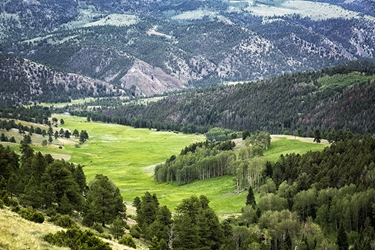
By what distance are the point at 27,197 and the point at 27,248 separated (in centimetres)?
4319

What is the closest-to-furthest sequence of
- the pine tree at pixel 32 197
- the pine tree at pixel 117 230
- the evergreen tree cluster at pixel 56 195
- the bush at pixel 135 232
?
the pine tree at pixel 32 197
the evergreen tree cluster at pixel 56 195
the pine tree at pixel 117 230
the bush at pixel 135 232

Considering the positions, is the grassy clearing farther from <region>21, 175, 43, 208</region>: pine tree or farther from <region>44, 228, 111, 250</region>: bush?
<region>21, 175, 43, 208</region>: pine tree

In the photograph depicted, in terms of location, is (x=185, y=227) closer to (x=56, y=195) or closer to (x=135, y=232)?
(x=135, y=232)

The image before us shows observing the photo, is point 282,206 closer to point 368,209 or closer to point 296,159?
point 368,209

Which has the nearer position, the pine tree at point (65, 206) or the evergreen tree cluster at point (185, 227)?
the pine tree at point (65, 206)

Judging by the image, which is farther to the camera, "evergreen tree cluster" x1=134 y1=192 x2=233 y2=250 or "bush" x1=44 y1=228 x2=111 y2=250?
"evergreen tree cluster" x1=134 y1=192 x2=233 y2=250

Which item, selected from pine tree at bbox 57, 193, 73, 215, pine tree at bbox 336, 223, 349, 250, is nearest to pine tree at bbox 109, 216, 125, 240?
pine tree at bbox 57, 193, 73, 215

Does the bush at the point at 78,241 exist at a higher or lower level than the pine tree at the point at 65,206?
higher

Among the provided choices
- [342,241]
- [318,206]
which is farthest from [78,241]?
[318,206]

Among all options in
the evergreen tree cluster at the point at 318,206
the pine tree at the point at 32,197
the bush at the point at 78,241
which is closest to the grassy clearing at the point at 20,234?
the bush at the point at 78,241

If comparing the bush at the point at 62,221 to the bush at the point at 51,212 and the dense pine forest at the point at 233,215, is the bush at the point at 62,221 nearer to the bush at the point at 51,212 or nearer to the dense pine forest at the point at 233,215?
the dense pine forest at the point at 233,215

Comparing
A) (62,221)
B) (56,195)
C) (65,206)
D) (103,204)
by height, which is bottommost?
(103,204)

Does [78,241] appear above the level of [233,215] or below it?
above

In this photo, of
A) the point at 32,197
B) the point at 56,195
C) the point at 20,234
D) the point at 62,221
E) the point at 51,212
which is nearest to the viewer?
the point at 20,234
